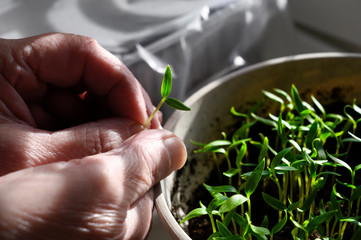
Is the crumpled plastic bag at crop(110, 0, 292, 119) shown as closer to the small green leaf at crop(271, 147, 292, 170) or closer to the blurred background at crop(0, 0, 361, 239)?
the blurred background at crop(0, 0, 361, 239)

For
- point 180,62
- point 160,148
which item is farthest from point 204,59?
point 160,148

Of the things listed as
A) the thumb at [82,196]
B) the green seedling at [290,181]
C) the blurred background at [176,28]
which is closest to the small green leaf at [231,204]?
the green seedling at [290,181]

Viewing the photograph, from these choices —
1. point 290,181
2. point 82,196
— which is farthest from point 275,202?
point 82,196

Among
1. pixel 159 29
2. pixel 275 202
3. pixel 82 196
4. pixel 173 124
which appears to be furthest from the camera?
pixel 159 29

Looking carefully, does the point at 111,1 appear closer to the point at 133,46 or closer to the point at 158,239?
the point at 133,46

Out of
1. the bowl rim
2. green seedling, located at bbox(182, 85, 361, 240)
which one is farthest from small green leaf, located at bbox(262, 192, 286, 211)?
the bowl rim

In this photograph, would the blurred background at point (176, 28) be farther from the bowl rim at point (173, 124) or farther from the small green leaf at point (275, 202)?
the small green leaf at point (275, 202)

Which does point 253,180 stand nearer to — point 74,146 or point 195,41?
point 74,146
